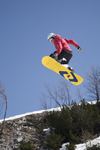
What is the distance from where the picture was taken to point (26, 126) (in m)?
15.9

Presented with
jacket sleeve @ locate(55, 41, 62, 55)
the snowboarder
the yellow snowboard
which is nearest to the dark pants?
the snowboarder

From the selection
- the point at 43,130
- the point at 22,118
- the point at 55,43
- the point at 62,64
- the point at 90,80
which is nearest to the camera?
the point at 55,43

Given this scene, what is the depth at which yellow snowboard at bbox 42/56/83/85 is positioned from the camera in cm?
676

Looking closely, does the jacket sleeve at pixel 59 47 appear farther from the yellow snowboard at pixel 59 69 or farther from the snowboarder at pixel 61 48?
the yellow snowboard at pixel 59 69

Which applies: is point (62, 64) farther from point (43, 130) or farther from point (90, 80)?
point (90, 80)

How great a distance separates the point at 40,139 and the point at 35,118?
3.09m

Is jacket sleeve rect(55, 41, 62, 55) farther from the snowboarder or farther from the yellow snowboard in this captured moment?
the yellow snowboard

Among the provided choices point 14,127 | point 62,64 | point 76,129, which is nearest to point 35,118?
point 14,127

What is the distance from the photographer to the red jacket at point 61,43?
6243 millimetres

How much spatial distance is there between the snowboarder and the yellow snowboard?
154 mm

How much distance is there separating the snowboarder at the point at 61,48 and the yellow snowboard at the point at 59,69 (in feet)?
0.51

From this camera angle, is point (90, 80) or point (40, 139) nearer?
point (40, 139)

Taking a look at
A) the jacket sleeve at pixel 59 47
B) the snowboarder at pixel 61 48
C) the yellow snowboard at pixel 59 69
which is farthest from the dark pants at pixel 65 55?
the jacket sleeve at pixel 59 47

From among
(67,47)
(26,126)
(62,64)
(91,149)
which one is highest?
(67,47)
